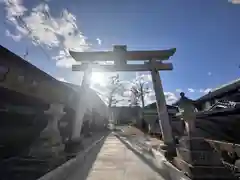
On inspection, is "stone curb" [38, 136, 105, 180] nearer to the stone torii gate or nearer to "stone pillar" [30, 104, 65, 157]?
"stone pillar" [30, 104, 65, 157]

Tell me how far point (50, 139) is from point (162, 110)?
4.91 meters

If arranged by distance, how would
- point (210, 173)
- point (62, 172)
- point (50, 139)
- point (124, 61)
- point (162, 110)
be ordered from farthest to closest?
1. point (124, 61)
2. point (162, 110)
3. point (50, 139)
4. point (62, 172)
5. point (210, 173)

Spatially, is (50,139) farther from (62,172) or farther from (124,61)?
(124,61)

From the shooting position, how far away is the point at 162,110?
8.37 meters

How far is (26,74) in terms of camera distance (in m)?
5.13

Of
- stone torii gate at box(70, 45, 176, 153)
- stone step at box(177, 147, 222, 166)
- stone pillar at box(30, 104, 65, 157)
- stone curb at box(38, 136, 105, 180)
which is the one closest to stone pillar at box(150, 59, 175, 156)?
stone torii gate at box(70, 45, 176, 153)

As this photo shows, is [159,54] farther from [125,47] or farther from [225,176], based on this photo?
[225,176]

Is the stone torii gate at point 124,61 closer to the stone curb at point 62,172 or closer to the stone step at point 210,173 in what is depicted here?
the stone curb at point 62,172

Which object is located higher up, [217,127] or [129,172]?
[217,127]

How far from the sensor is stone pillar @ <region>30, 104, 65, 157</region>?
199 inches

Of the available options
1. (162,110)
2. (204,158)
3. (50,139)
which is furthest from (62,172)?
(162,110)

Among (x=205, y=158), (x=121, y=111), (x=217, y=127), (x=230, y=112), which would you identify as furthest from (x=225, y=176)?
(x=121, y=111)

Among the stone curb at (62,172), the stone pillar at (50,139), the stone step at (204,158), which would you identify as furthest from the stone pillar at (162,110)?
the stone pillar at (50,139)

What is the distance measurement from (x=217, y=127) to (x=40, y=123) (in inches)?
299
